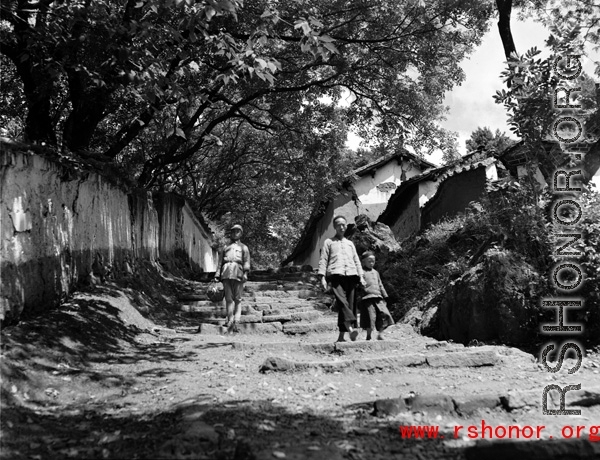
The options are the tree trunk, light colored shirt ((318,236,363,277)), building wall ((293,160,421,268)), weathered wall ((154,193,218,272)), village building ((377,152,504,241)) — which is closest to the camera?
light colored shirt ((318,236,363,277))

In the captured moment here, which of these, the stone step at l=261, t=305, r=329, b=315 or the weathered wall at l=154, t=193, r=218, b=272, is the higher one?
the weathered wall at l=154, t=193, r=218, b=272

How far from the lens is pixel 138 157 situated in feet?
57.8

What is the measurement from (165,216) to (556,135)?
1096 cm

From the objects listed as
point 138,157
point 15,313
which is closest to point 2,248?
point 15,313

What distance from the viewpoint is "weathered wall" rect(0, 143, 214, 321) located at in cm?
597

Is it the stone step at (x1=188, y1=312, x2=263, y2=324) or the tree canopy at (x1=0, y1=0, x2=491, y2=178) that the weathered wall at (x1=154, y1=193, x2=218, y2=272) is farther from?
the stone step at (x1=188, y1=312, x2=263, y2=324)

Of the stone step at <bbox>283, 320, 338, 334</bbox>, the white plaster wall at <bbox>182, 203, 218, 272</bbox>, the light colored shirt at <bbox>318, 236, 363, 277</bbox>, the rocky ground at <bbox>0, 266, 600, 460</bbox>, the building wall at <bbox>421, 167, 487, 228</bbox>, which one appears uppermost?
the building wall at <bbox>421, 167, 487, 228</bbox>

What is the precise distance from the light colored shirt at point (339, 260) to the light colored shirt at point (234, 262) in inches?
65.7

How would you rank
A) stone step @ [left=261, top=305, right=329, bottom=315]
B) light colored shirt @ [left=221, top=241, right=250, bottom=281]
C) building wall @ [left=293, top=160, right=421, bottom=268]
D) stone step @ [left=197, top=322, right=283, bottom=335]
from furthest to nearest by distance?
building wall @ [left=293, top=160, right=421, bottom=268] → stone step @ [left=261, top=305, right=329, bottom=315] → stone step @ [left=197, top=322, right=283, bottom=335] → light colored shirt @ [left=221, top=241, right=250, bottom=281]

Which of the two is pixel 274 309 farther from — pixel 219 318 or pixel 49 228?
pixel 49 228

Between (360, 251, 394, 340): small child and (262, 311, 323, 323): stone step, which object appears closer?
(360, 251, 394, 340): small child

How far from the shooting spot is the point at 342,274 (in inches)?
297

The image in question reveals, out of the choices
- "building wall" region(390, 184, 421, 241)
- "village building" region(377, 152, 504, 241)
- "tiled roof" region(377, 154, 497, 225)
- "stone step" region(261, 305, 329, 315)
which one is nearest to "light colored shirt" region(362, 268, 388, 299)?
"stone step" region(261, 305, 329, 315)

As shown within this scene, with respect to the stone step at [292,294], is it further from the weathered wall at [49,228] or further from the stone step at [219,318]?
the weathered wall at [49,228]
